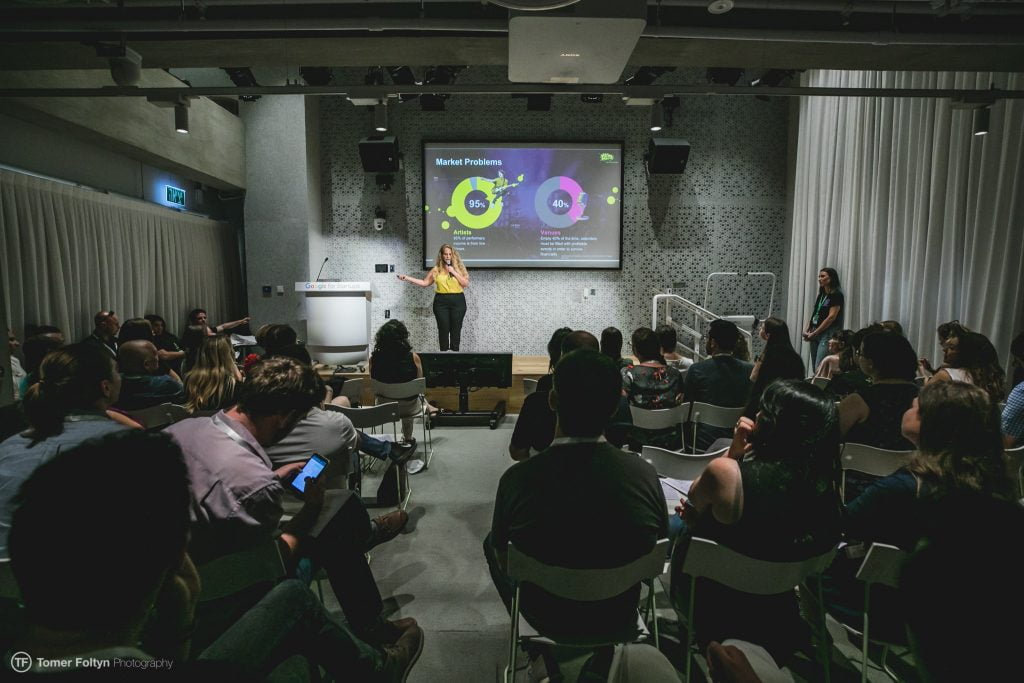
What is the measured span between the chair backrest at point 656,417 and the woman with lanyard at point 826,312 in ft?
13.2

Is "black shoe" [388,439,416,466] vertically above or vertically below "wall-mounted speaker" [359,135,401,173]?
below

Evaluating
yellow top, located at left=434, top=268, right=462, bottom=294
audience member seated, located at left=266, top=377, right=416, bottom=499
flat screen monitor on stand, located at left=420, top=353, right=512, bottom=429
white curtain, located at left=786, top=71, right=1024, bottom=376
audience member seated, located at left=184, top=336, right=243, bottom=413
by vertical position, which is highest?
white curtain, located at left=786, top=71, right=1024, bottom=376

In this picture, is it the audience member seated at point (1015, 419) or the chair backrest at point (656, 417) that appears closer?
the audience member seated at point (1015, 419)

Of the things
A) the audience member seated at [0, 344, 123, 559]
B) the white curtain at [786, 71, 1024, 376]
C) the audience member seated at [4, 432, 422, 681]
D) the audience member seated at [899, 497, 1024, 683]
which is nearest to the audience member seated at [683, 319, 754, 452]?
the white curtain at [786, 71, 1024, 376]

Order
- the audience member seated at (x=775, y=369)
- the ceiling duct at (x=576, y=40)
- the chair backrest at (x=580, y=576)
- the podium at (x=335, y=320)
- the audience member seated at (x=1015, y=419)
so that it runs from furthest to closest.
Answer: the podium at (x=335, y=320)
the ceiling duct at (x=576, y=40)
the audience member seated at (x=1015, y=419)
the audience member seated at (x=775, y=369)
the chair backrest at (x=580, y=576)

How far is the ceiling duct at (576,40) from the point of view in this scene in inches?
119

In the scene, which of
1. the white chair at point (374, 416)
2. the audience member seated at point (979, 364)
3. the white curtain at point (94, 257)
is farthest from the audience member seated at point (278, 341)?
the audience member seated at point (979, 364)

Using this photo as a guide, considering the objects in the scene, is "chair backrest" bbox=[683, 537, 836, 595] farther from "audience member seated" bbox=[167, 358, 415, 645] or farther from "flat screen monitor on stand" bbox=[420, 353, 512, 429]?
"flat screen monitor on stand" bbox=[420, 353, 512, 429]

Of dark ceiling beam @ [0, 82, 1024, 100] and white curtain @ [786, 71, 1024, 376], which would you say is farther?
white curtain @ [786, 71, 1024, 376]

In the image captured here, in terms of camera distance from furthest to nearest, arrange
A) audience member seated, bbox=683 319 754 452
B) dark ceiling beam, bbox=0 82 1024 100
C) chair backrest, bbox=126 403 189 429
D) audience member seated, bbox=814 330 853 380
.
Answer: audience member seated, bbox=814 330 853 380 < dark ceiling beam, bbox=0 82 1024 100 < audience member seated, bbox=683 319 754 452 < chair backrest, bbox=126 403 189 429

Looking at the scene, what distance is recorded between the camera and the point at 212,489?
1561 millimetres

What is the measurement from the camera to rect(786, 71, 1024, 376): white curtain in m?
4.45

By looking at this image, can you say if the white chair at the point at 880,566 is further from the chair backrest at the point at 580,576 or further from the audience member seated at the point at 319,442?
the audience member seated at the point at 319,442

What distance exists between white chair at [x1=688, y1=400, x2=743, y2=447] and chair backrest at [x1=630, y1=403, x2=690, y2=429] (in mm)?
103
